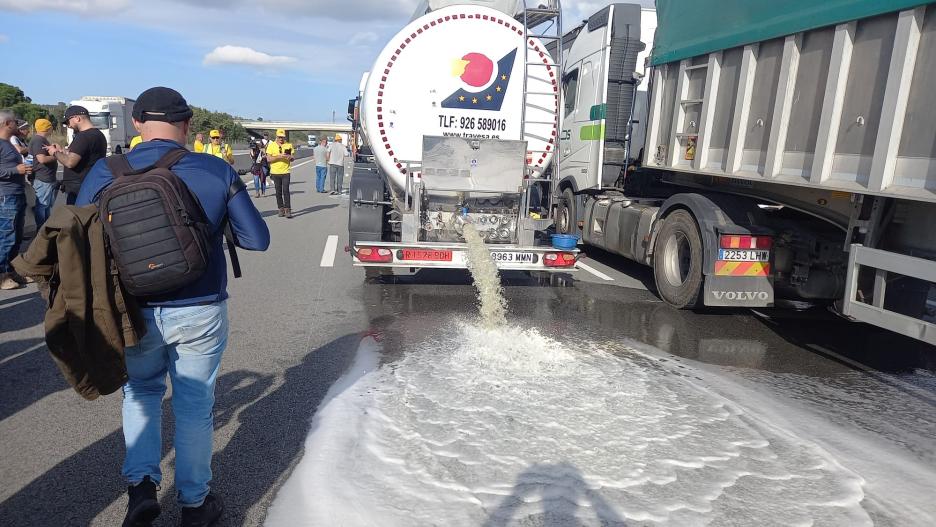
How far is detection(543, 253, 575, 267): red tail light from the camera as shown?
7.01 metres

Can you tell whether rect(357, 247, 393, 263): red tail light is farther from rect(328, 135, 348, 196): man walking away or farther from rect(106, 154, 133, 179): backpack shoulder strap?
rect(328, 135, 348, 196): man walking away

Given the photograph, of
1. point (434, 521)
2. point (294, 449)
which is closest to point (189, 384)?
point (294, 449)

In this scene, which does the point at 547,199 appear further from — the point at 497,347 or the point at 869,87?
the point at 869,87

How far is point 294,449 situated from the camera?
3.64m

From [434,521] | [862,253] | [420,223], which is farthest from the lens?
[420,223]

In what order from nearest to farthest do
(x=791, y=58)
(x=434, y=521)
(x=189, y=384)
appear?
(x=189, y=384) → (x=434, y=521) → (x=791, y=58)

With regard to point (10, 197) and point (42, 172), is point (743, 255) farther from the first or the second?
point (42, 172)

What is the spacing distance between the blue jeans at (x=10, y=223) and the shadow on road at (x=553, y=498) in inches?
247

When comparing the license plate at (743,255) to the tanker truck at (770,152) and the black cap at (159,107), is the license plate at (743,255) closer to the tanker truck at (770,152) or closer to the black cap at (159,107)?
the tanker truck at (770,152)

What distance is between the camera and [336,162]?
786 inches

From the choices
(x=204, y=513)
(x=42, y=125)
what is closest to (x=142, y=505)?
(x=204, y=513)

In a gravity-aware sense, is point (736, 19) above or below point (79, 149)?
above

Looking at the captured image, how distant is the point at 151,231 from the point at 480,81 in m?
5.10

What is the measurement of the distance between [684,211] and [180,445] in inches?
229
